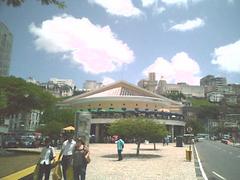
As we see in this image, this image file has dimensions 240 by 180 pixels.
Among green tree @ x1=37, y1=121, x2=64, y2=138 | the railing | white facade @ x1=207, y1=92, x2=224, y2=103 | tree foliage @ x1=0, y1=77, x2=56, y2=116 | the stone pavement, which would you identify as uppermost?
white facade @ x1=207, y1=92, x2=224, y2=103

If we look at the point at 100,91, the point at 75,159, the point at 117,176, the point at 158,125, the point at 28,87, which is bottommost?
the point at 117,176

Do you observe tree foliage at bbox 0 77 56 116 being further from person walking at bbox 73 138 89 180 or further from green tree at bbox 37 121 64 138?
person walking at bbox 73 138 89 180

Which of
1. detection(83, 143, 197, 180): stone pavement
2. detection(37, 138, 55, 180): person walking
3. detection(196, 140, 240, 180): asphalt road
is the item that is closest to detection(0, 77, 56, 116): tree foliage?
detection(83, 143, 197, 180): stone pavement

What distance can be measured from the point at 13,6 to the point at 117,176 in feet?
35.1

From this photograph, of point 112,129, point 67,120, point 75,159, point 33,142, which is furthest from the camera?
point 67,120

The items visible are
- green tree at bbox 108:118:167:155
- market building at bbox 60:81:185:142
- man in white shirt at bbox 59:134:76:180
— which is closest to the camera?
man in white shirt at bbox 59:134:76:180

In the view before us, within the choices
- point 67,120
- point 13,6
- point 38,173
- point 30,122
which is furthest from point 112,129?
point 30,122

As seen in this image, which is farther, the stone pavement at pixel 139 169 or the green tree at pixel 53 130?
the green tree at pixel 53 130

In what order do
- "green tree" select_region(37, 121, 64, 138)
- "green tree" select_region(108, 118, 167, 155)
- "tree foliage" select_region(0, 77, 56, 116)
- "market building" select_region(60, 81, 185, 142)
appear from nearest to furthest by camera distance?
"green tree" select_region(108, 118, 167, 155), "tree foliage" select_region(0, 77, 56, 116), "green tree" select_region(37, 121, 64, 138), "market building" select_region(60, 81, 185, 142)

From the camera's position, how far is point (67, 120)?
6028 cm

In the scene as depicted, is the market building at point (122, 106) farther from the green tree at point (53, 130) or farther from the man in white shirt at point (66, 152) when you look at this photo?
the man in white shirt at point (66, 152)

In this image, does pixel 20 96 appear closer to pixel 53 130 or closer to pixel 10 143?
pixel 10 143

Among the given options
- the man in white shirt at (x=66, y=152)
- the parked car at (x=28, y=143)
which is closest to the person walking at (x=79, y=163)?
the man in white shirt at (x=66, y=152)

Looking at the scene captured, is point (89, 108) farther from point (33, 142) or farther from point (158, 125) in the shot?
point (158, 125)
